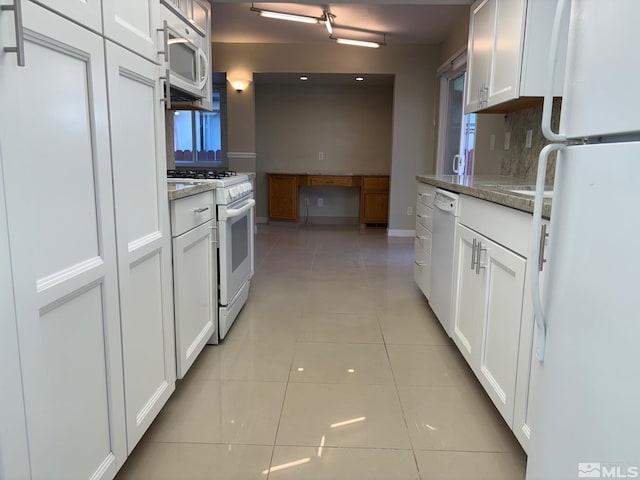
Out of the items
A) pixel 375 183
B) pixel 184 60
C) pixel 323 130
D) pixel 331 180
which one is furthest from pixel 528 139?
pixel 323 130

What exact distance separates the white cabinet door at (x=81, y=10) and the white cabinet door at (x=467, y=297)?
162 cm

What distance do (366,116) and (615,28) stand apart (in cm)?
667

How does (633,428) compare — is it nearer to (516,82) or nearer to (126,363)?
(126,363)

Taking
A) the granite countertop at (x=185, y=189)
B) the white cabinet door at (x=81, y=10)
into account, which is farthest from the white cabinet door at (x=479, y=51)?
the white cabinet door at (x=81, y=10)

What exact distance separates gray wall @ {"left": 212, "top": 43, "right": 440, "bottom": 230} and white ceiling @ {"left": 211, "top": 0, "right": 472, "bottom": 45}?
0.14 metres

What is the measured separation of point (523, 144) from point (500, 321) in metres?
1.81

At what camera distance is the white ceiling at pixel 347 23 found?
4.39 m

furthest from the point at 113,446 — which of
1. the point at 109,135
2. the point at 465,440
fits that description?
the point at 465,440

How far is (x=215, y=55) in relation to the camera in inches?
235

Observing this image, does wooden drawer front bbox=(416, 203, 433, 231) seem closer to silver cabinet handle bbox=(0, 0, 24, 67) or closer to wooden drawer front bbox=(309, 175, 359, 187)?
silver cabinet handle bbox=(0, 0, 24, 67)

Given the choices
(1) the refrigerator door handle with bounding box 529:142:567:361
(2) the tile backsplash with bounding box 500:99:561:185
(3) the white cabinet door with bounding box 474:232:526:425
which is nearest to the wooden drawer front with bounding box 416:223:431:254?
(2) the tile backsplash with bounding box 500:99:561:185

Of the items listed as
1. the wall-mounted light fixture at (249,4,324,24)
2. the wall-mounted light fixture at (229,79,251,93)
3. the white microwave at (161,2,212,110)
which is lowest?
the white microwave at (161,2,212,110)

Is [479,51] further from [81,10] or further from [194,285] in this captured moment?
[81,10]

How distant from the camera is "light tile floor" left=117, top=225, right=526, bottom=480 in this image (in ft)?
5.08
